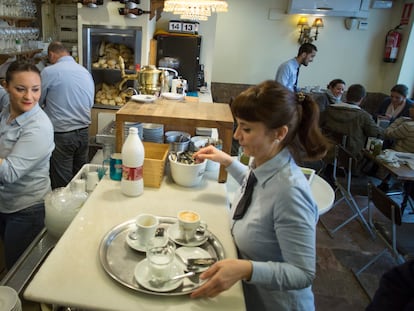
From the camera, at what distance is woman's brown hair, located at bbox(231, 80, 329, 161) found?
3.44 feet

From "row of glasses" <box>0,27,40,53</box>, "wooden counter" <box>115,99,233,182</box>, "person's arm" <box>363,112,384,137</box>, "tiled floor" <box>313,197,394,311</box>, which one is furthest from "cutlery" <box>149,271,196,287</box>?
"person's arm" <box>363,112,384,137</box>

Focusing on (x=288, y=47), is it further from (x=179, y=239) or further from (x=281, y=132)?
(x=179, y=239)

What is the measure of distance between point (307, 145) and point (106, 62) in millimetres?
3197

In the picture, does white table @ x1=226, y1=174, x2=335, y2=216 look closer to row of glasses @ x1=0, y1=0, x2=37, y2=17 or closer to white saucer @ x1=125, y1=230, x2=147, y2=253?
white saucer @ x1=125, y1=230, x2=147, y2=253

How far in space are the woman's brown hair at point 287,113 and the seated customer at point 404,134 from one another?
2895mm

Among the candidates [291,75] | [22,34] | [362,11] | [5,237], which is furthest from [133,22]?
[362,11]

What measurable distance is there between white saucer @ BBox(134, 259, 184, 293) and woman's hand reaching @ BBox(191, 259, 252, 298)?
0.07 metres

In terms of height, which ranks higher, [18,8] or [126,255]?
[18,8]

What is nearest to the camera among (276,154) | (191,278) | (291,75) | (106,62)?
(191,278)

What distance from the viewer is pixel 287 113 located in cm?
106

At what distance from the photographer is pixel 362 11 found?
5715 mm

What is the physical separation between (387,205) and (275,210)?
164cm

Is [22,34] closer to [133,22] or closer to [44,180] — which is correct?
[133,22]

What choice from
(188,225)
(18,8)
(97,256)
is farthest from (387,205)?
(18,8)
